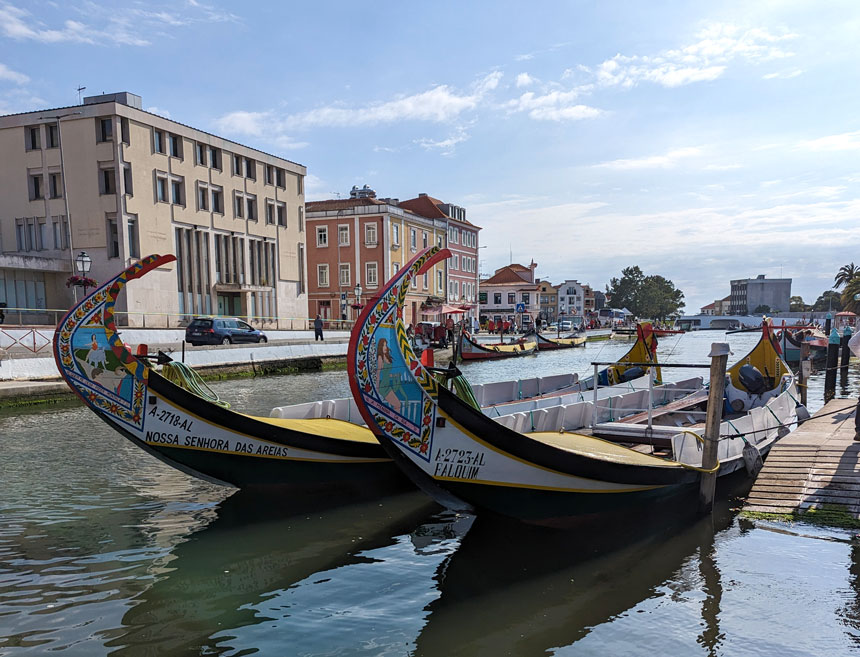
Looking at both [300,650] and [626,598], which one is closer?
[300,650]

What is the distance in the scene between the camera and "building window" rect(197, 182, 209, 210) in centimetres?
3566

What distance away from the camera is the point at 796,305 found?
149000mm

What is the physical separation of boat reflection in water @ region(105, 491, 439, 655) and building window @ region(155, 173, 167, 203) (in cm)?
2788

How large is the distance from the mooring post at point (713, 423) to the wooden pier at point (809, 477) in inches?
27.4

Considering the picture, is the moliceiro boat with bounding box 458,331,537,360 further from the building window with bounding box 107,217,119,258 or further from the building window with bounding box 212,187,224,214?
the building window with bounding box 107,217,119,258

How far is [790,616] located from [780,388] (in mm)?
7207

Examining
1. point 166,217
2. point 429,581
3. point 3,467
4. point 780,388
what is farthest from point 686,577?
point 166,217

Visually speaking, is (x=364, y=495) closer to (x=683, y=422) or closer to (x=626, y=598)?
(x=626, y=598)

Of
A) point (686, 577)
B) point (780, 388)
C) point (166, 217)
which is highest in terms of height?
point (166, 217)

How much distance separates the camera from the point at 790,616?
18.5 feet

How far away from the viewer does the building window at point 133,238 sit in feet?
103

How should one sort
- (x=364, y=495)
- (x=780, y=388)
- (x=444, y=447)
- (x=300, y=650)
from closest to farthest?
(x=300, y=650), (x=444, y=447), (x=364, y=495), (x=780, y=388)

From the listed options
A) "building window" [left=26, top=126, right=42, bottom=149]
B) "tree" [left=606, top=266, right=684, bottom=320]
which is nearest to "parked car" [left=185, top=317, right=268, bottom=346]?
"building window" [left=26, top=126, right=42, bottom=149]

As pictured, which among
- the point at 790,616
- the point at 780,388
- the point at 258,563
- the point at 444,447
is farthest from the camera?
the point at 780,388
